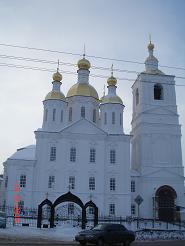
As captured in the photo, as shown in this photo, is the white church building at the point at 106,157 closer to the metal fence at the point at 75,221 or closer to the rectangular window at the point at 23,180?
the rectangular window at the point at 23,180

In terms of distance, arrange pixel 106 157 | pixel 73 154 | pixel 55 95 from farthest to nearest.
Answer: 1. pixel 55 95
2. pixel 106 157
3. pixel 73 154

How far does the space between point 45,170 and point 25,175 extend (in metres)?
2.24

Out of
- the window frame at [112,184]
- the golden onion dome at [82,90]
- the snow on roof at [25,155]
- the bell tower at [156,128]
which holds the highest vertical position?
the golden onion dome at [82,90]

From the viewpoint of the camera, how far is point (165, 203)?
30469 millimetres

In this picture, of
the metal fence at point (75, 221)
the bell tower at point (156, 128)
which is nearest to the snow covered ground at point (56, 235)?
the metal fence at point (75, 221)

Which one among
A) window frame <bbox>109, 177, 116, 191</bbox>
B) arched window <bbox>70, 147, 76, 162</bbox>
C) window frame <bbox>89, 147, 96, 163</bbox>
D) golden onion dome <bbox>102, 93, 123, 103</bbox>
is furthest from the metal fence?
golden onion dome <bbox>102, 93, 123, 103</bbox>

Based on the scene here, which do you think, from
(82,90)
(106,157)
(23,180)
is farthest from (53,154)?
(82,90)

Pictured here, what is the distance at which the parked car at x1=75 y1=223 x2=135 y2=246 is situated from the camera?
12091 millimetres

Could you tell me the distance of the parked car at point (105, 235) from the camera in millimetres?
12091

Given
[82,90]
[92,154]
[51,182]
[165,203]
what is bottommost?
[165,203]

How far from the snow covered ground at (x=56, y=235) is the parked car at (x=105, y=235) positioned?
3.82 feet

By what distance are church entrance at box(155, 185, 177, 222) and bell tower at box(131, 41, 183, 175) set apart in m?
2.54

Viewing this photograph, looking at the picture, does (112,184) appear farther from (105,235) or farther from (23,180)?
(105,235)

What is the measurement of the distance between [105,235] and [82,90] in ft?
80.2
